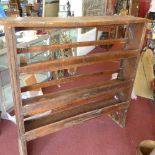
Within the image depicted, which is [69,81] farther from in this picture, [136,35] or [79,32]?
[79,32]

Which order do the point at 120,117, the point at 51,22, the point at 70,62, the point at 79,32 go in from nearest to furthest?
the point at 51,22 → the point at 70,62 → the point at 120,117 → the point at 79,32

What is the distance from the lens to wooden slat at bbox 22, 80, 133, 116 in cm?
147

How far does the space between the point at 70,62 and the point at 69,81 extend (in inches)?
8.6

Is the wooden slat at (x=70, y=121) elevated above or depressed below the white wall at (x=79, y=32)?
below

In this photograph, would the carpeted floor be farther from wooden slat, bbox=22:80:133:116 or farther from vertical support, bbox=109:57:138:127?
wooden slat, bbox=22:80:133:116

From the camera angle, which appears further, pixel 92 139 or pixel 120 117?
pixel 120 117

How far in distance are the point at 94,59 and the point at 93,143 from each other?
839mm

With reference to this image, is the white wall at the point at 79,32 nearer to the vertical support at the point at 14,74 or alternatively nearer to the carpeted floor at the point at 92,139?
the carpeted floor at the point at 92,139

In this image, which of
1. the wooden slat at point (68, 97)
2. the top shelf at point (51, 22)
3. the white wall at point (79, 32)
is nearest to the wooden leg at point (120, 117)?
the wooden slat at point (68, 97)

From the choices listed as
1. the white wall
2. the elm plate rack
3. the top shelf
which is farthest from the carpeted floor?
the white wall

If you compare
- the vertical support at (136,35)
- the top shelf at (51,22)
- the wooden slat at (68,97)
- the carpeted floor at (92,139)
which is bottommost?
the carpeted floor at (92,139)

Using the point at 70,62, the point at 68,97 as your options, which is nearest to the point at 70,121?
the point at 68,97

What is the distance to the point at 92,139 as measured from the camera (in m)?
1.95

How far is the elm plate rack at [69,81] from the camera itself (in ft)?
4.13
